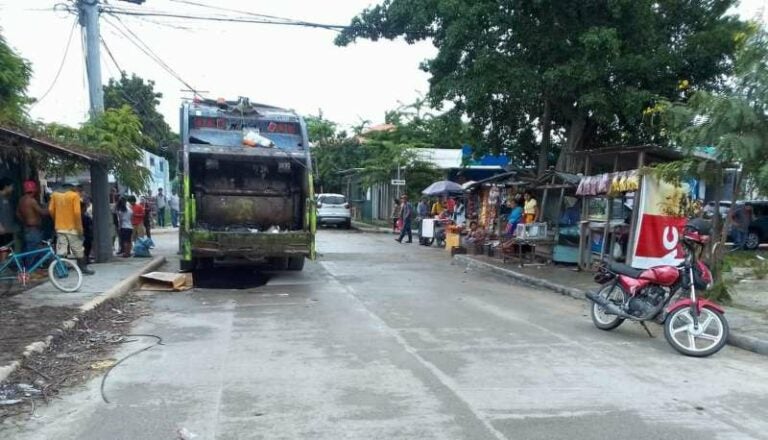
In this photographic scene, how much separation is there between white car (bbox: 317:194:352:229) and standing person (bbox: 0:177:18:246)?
65.9ft

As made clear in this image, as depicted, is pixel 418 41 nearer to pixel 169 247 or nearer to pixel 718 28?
pixel 718 28

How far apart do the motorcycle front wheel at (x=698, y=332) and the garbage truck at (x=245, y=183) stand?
7.02 m

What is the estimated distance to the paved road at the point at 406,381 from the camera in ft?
15.7

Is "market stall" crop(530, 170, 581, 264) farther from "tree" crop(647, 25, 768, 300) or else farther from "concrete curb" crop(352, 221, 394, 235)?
"concrete curb" crop(352, 221, 394, 235)

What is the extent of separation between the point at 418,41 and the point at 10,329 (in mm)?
13077

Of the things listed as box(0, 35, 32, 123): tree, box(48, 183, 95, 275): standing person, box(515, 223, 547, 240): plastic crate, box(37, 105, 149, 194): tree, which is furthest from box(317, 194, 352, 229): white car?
box(48, 183, 95, 275): standing person

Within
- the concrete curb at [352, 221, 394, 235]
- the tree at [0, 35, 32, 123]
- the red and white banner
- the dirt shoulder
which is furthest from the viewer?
the concrete curb at [352, 221, 394, 235]

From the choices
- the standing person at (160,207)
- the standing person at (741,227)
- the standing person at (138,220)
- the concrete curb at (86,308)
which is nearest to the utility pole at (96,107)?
the concrete curb at (86,308)

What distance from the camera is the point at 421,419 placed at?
4.91 m

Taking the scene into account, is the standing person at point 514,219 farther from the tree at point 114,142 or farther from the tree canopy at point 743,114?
the tree at point 114,142

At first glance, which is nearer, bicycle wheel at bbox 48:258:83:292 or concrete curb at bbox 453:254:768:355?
concrete curb at bbox 453:254:768:355

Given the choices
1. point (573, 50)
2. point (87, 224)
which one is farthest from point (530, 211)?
point (87, 224)

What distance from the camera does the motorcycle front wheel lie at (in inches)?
283

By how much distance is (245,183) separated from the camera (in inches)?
542
